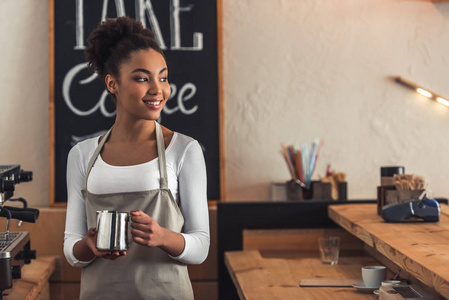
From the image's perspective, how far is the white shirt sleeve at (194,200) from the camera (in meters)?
1.70

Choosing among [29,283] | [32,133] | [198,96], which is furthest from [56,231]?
[198,96]

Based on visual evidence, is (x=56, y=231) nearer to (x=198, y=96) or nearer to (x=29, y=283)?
(x=29, y=283)

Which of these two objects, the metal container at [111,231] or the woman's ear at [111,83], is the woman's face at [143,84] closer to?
the woman's ear at [111,83]

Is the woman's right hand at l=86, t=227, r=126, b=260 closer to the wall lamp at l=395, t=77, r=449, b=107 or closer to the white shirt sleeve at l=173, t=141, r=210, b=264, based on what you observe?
the white shirt sleeve at l=173, t=141, r=210, b=264

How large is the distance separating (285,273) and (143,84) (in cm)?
114

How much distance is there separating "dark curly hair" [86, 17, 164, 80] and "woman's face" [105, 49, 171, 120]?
2cm

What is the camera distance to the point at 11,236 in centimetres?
229

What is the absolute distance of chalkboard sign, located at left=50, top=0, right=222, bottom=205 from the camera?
310 centimetres

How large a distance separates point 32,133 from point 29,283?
102 cm

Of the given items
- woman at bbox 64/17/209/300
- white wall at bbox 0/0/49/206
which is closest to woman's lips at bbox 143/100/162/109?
woman at bbox 64/17/209/300

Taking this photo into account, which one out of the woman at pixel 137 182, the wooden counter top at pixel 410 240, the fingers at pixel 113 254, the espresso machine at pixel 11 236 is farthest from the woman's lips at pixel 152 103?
the wooden counter top at pixel 410 240

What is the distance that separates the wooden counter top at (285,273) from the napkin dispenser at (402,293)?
0.19m

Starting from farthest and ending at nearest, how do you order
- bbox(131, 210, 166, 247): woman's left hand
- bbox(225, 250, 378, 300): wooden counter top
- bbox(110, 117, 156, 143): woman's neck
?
bbox(225, 250, 378, 300): wooden counter top
bbox(110, 117, 156, 143): woman's neck
bbox(131, 210, 166, 247): woman's left hand

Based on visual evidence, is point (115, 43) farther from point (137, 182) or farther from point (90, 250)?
point (90, 250)
